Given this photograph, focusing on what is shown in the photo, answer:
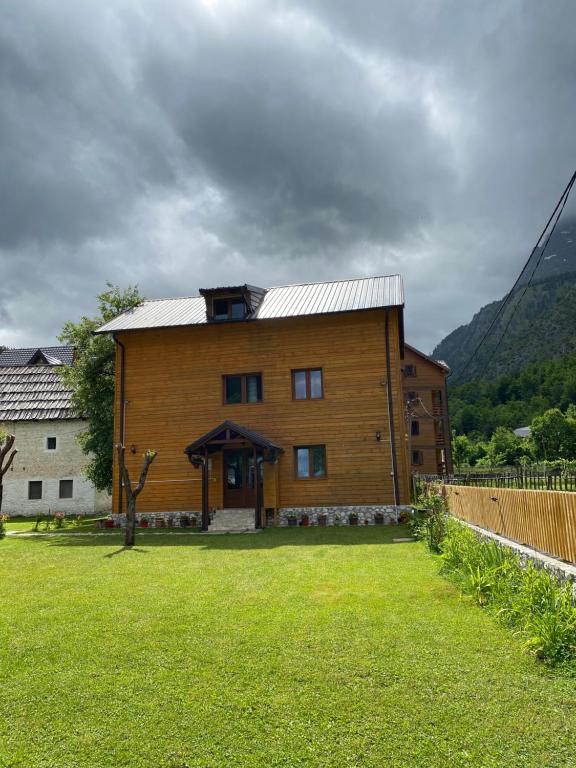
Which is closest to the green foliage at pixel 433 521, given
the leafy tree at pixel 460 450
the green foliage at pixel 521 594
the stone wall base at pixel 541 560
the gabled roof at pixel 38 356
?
the green foliage at pixel 521 594

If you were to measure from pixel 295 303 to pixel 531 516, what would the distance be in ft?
47.7

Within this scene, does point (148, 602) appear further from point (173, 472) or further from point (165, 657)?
point (173, 472)

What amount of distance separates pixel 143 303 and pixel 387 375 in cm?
1234

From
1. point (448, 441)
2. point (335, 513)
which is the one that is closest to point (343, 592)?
point (335, 513)

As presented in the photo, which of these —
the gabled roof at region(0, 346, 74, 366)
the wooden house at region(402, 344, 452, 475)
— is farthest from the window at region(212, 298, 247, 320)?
the gabled roof at region(0, 346, 74, 366)

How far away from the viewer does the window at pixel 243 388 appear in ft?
65.0

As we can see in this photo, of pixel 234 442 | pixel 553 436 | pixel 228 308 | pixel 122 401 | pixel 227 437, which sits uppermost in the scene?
pixel 228 308

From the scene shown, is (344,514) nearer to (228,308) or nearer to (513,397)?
(228,308)

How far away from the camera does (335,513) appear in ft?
59.9

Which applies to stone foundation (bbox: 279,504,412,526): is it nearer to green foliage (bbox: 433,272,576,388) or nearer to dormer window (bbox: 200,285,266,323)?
dormer window (bbox: 200,285,266,323)

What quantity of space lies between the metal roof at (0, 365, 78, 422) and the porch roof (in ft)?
38.6

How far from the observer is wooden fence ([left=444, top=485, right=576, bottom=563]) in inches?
245

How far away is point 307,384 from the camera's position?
63.6 feet

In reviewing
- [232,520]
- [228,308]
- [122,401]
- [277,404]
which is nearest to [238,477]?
[232,520]
